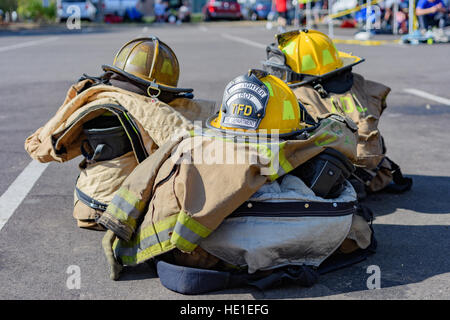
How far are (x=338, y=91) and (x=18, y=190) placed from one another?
102 inches

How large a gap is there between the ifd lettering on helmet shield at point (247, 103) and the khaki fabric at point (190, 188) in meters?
0.17

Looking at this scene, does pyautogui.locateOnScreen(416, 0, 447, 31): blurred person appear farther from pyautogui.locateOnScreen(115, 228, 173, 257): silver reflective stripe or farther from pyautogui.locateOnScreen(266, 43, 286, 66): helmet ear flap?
pyautogui.locateOnScreen(115, 228, 173, 257): silver reflective stripe

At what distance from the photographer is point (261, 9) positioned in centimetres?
3969

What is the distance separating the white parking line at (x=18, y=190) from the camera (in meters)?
4.78

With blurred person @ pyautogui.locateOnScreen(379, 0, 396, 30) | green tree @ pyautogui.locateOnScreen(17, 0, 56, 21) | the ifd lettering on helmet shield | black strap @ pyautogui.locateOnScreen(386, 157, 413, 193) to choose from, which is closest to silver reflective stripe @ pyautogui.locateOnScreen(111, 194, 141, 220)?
the ifd lettering on helmet shield

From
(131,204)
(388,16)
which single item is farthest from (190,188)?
(388,16)

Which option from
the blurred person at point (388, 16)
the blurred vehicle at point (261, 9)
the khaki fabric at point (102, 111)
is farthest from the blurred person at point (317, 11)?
the khaki fabric at point (102, 111)

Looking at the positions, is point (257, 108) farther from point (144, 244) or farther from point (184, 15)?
point (184, 15)

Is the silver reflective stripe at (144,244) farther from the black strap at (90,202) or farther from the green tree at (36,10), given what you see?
the green tree at (36,10)

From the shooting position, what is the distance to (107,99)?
4113 millimetres

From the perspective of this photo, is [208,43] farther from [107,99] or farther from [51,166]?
[107,99]

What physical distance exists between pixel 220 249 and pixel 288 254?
362 mm

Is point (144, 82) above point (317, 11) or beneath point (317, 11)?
above
